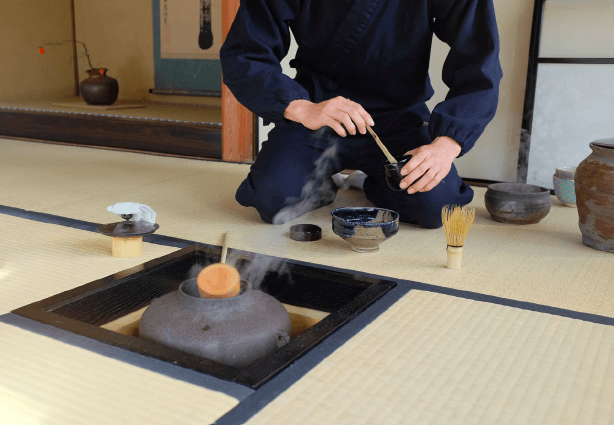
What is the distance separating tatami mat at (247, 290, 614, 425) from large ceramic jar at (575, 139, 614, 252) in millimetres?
663

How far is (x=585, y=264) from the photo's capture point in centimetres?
181

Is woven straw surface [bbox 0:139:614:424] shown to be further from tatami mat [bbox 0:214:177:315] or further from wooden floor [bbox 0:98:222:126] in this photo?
wooden floor [bbox 0:98:222:126]

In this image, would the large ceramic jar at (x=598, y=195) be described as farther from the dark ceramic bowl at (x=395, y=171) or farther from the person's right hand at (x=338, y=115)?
the person's right hand at (x=338, y=115)

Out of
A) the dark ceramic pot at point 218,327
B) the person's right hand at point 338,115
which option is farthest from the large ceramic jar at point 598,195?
the dark ceramic pot at point 218,327

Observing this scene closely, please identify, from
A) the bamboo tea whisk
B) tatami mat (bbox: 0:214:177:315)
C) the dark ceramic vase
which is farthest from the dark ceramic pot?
the dark ceramic vase

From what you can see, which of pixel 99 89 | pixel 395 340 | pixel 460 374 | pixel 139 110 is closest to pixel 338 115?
pixel 395 340

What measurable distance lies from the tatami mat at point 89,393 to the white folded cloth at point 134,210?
65cm

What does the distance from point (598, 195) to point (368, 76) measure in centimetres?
89

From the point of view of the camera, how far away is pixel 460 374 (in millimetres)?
1107

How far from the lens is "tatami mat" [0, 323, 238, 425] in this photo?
938 mm

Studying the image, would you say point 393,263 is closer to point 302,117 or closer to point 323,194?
point 302,117

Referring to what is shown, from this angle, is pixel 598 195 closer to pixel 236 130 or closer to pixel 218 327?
pixel 218 327

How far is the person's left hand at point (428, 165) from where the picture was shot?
5.93 feet

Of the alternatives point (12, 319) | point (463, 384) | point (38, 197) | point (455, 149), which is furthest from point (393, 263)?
point (38, 197)
